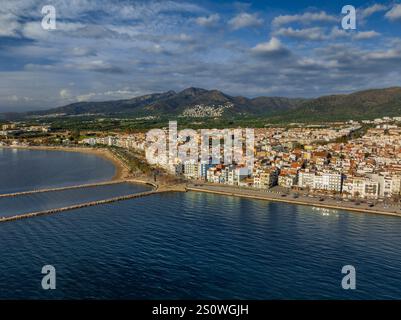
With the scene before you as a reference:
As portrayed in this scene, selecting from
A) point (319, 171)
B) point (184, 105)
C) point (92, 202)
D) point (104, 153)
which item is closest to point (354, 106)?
point (184, 105)

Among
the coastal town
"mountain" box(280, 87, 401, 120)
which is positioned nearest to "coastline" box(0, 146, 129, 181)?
the coastal town

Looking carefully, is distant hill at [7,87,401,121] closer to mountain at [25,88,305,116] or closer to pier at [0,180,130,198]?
mountain at [25,88,305,116]

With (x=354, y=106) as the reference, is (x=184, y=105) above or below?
above

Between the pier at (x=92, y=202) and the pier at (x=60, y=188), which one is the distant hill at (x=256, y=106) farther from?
the pier at (x=60, y=188)

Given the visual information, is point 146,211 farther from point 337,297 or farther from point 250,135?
point 250,135

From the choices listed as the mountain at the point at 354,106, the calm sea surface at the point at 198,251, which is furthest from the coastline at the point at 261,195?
the mountain at the point at 354,106

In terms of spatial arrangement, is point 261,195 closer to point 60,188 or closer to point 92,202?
point 92,202
